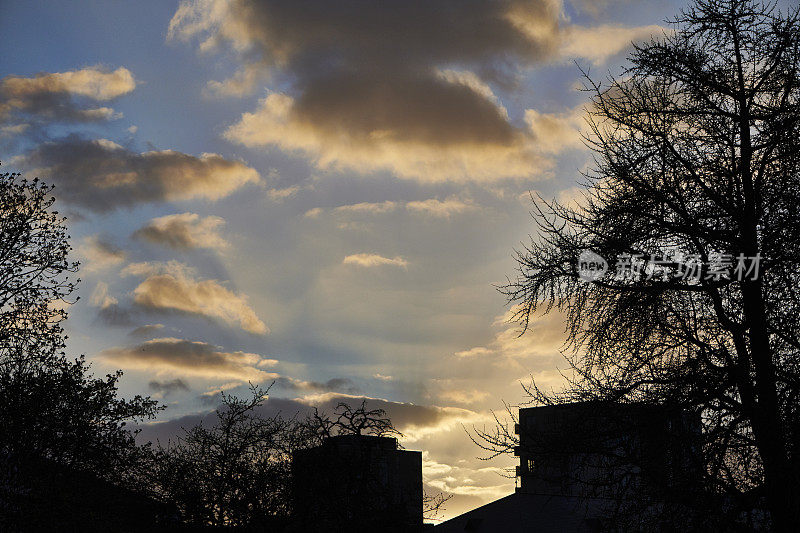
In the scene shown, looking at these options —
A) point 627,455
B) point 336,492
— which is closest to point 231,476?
point 336,492

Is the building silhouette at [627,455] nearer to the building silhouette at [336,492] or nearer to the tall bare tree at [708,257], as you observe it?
the tall bare tree at [708,257]

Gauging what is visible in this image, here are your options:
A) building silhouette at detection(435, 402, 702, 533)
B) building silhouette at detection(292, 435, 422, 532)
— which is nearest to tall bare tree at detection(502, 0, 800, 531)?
building silhouette at detection(435, 402, 702, 533)

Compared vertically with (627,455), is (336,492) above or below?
below

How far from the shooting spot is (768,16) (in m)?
11.7

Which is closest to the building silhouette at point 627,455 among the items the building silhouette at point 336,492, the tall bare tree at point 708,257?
the tall bare tree at point 708,257

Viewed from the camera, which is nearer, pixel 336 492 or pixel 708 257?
pixel 708 257

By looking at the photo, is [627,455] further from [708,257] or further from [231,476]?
[231,476]

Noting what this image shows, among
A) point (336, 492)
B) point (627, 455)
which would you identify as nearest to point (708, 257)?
point (627, 455)

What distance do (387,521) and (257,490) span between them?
5274mm

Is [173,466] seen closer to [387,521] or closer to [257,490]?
[257,490]

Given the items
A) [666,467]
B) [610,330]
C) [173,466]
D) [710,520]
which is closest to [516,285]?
[610,330]

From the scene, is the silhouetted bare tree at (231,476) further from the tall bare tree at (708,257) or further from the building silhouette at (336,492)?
the tall bare tree at (708,257)

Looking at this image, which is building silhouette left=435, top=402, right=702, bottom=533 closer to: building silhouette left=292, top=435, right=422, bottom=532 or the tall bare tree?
the tall bare tree

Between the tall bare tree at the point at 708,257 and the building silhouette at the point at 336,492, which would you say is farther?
the building silhouette at the point at 336,492
